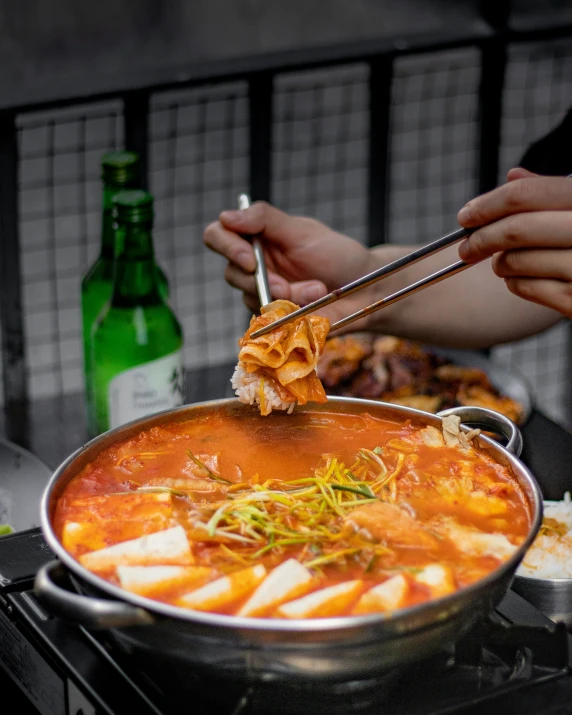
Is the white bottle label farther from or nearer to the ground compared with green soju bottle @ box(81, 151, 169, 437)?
nearer to the ground

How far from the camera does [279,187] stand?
4.88m

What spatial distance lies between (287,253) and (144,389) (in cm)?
48

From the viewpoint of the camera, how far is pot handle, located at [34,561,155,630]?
92 cm

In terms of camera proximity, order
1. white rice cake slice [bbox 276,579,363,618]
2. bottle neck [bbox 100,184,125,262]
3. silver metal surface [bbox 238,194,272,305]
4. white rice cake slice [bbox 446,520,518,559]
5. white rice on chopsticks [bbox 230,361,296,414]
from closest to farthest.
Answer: white rice cake slice [bbox 276,579,363,618] → white rice cake slice [bbox 446,520,518,559] → white rice on chopsticks [bbox 230,361,296,414] → silver metal surface [bbox 238,194,272,305] → bottle neck [bbox 100,184,125,262]

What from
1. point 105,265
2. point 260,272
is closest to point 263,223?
point 260,272

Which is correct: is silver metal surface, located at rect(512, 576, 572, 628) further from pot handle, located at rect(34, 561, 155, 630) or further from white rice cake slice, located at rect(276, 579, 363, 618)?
pot handle, located at rect(34, 561, 155, 630)

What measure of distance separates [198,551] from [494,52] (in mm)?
2184

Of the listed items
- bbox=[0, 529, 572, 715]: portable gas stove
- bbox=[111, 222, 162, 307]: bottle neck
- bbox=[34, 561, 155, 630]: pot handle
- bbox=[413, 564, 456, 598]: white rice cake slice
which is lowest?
bbox=[0, 529, 572, 715]: portable gas stove

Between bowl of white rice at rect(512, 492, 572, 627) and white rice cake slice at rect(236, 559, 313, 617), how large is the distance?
0.41 metres

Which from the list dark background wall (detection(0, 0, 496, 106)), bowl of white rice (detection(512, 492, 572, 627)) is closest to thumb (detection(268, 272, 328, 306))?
bowl of white rice (detection(512, 492, 572, 627))

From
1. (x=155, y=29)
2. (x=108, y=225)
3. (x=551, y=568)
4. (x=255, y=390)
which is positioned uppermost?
(x=155, y=29)

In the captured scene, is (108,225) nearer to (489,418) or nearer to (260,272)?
(260,272)

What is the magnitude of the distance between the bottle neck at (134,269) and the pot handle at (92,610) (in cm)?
109

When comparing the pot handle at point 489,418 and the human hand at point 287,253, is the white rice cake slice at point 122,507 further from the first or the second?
the human hand at point 287,253
